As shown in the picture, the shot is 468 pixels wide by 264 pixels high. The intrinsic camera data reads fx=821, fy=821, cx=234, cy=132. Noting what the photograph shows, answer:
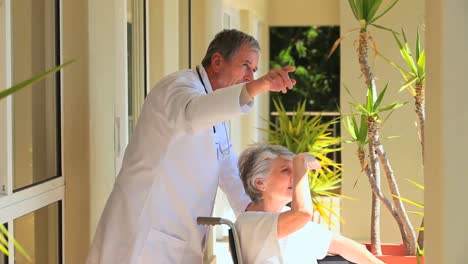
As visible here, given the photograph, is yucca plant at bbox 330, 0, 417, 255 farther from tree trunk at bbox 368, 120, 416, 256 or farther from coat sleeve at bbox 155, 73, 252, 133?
coat sleeve at bbox 155, 73, 252, 133

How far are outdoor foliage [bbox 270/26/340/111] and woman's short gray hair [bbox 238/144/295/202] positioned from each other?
12.1 metres

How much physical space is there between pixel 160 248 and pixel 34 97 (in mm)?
664

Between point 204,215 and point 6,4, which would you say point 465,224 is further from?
point 6,4

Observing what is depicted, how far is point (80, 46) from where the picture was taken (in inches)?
120

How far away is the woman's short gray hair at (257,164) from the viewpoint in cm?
272

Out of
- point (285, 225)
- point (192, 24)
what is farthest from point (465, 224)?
point (192, 24)

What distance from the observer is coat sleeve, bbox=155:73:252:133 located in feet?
7.57

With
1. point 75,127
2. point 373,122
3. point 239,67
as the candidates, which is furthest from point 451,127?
point 373,122

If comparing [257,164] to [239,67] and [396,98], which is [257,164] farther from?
[396,98]

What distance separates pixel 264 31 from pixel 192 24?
5.86 m

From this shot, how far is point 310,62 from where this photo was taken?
15250 mm


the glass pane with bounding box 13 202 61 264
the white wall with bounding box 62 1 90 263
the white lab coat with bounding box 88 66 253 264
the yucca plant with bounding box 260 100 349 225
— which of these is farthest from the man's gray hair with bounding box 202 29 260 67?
the yucca plant with bounding box 260 100 349 225

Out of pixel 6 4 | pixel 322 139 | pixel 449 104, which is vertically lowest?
pixel 322 139

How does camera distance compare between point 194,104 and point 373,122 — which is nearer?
point 194,104
